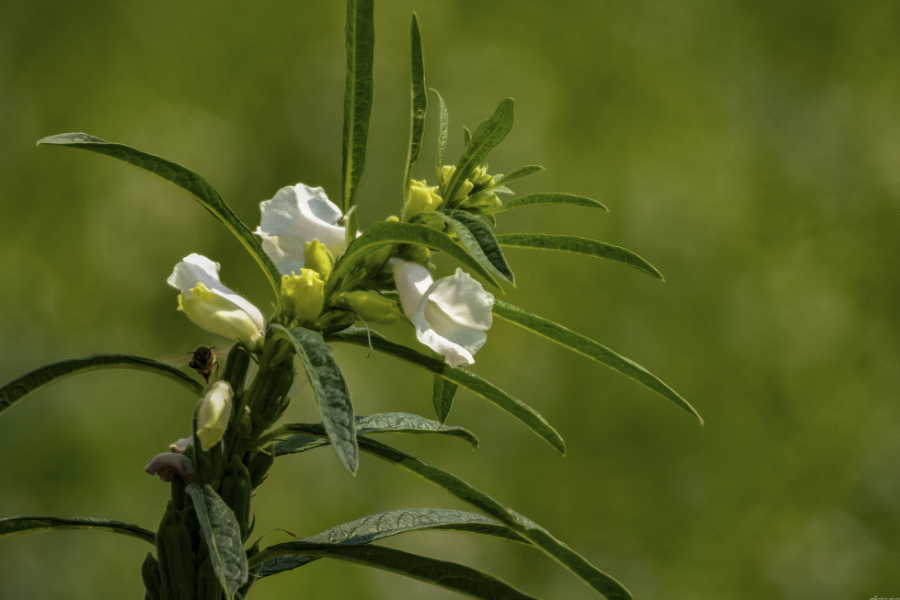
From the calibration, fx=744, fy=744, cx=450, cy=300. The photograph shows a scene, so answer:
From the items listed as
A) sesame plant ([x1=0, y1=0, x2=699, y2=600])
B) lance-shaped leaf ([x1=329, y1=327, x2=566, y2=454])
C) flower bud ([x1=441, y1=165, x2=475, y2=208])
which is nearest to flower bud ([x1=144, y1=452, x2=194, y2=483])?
sesame plant ([x1=0, y1=0, x2=699, y2=600])

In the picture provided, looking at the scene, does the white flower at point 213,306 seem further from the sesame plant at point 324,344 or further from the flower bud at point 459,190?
the flower bud at point 459,190

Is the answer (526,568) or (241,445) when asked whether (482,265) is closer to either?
(241,445)

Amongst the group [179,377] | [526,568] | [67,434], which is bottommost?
[179,377]

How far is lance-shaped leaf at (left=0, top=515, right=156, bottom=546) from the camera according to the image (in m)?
0.41

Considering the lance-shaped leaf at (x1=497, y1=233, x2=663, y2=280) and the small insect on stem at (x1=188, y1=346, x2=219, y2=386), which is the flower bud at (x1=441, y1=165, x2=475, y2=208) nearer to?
the lance-shaped leaf at (x1=497, y1=233, x2=663, y2=280)

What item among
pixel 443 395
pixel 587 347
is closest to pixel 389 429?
pixel 443 395

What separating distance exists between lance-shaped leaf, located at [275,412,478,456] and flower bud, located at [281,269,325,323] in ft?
0.34

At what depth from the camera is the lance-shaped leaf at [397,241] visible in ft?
1.10

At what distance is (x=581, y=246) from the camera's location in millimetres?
442

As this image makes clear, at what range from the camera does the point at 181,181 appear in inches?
15.5

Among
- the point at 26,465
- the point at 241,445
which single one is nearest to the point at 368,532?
the point at 241,445

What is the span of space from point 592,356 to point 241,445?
0.67 ft

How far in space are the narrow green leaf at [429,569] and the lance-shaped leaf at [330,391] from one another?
10 cm

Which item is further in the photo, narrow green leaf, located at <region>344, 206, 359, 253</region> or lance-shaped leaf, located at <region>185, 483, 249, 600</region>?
narrow green leaf, located at <region>344, 206, 359, 253</region>
